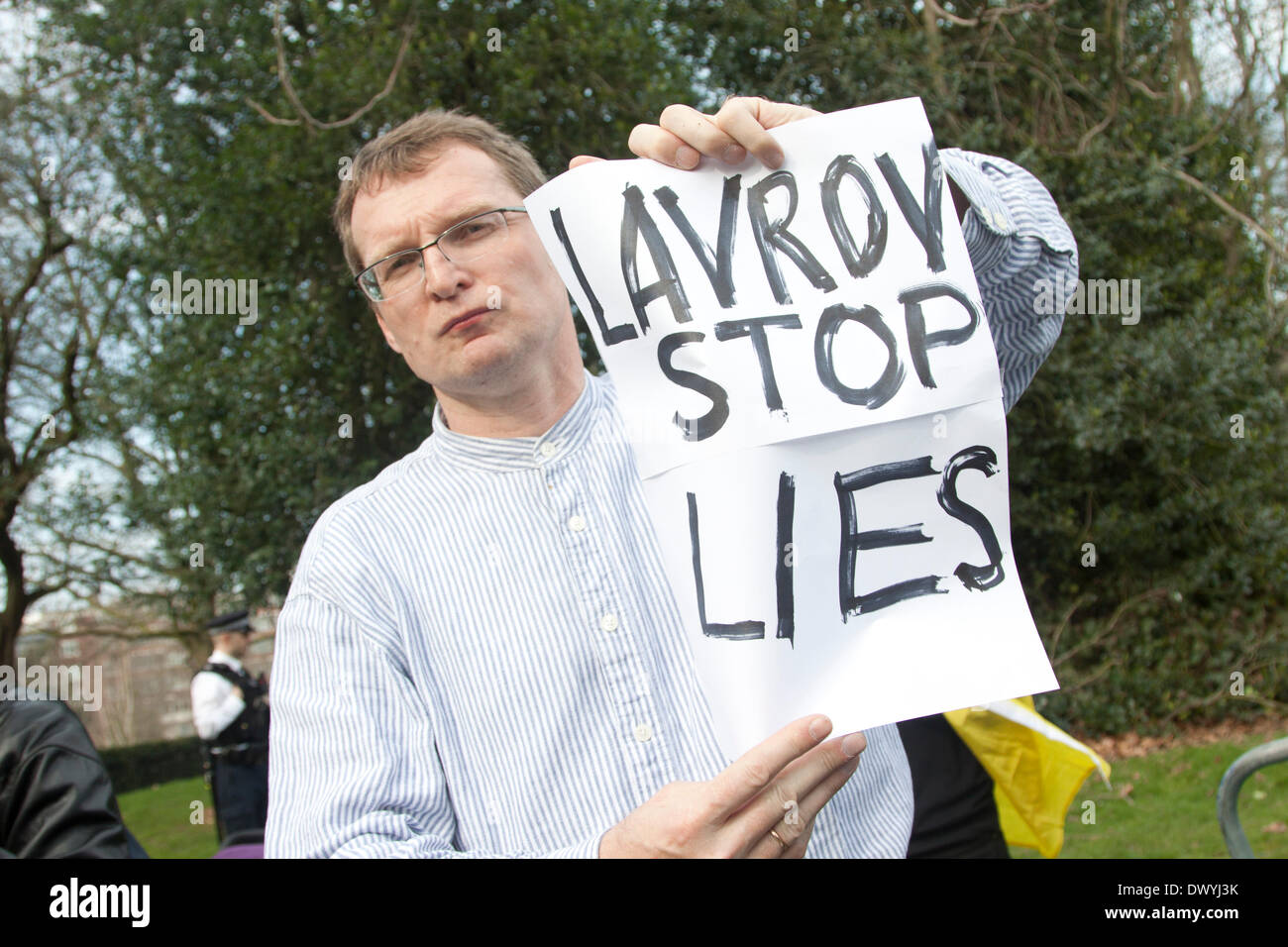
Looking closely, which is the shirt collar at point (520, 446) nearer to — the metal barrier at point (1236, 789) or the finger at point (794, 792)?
the finger at point (794, 792)

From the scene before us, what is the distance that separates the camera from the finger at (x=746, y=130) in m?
1.20

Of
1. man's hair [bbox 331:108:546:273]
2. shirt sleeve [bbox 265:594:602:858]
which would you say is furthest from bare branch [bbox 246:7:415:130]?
shirt sleeve [bbox 265:594:602:858]

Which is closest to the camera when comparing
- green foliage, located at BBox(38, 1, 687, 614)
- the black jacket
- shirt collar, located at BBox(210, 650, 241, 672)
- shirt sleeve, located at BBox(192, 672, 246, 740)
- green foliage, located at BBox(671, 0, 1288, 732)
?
the black jacket

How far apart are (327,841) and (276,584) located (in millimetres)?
7030

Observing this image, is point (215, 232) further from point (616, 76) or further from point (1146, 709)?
point (1146, 709)

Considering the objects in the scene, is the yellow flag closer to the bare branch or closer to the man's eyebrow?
the man's eyebrow

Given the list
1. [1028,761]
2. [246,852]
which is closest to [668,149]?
[1028,761]

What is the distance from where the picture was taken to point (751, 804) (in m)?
1.12

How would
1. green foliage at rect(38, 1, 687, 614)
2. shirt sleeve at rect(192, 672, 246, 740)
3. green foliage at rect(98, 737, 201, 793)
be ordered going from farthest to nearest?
green foliage at rect(98, 737, 201, 793) → green foliage at rect(38, 1, 687, 614) → shirt sleeve at rect(192, 672, 246, 740)

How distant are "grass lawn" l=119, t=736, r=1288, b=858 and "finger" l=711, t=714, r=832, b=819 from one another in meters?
5.17

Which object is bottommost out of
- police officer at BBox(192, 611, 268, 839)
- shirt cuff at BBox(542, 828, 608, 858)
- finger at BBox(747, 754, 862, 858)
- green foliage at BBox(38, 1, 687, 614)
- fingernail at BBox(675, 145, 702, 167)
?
police officer at BBox(192, 611, 268, 839)

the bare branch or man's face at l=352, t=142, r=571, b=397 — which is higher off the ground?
the bare branch

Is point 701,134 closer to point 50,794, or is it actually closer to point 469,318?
point 469,318

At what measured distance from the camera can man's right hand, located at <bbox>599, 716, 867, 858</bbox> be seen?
1.08 meters
